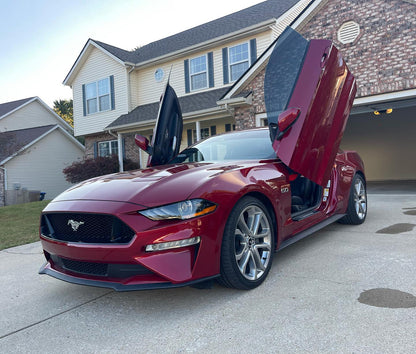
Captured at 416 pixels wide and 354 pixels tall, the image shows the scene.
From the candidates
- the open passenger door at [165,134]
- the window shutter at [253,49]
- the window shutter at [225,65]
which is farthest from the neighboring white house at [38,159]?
the open passenger door at [165,134]

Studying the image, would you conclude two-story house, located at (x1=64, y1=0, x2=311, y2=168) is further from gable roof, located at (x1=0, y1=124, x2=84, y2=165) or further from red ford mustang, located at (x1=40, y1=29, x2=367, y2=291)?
red ford mustang, located at (x1=40, y1=29, x2=367, y2=291)

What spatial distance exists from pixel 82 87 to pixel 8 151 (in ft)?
25.1

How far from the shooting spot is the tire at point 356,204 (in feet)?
16.5

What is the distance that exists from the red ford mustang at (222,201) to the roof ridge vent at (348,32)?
18.7 feet

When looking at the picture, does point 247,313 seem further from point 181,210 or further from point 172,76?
point 172,76

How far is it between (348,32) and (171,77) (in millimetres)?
8998

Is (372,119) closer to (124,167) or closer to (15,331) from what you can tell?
(124,167)

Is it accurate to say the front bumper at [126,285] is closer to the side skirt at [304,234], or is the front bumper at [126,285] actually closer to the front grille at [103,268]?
the front grille at [103,268]

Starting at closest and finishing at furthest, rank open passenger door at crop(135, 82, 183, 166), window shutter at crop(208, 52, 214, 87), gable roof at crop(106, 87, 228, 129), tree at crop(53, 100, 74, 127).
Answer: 1. open passenger door at crop(135, 82, 183, 166)
2. gable roof at crop(106, 87, 228, 129)
3. window shutter at crop(208, 52, 214, 87)
4. tree at crop(53, 100, 74, 127)

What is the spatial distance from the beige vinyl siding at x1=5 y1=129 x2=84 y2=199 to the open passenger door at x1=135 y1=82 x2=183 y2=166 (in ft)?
58.0

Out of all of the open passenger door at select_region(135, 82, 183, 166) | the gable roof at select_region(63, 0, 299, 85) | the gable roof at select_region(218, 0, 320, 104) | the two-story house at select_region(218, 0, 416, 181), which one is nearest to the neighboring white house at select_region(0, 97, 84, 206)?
the gable roof at select_region(63, 0, 299, 85)

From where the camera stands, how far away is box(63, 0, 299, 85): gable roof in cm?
1405

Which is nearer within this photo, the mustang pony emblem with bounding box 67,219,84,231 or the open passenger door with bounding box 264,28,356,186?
the mustang pony emblem with bounding box 67,219,84,231

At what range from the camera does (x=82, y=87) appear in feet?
61.3
